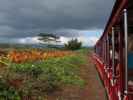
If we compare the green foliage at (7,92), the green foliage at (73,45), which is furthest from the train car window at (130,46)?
the green foliage at (73,45)

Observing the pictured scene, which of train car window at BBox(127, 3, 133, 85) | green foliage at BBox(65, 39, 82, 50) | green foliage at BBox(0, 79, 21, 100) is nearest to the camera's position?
train car window at BBox(127, 3, 133, 85)

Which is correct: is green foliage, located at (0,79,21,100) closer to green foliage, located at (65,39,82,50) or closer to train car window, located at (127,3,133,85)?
train car window, located at (127,3,133,85)

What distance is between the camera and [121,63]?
6371 millimetres

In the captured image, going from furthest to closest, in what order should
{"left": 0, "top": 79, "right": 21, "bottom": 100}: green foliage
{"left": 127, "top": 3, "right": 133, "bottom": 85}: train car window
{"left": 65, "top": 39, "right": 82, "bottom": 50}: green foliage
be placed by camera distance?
{"left": 65, "top": 39, "right": 82, "bottom": 50}: green foliage, {"left": 0, "top": 79, "right": 21, "bottom": 100}: green foliage, {"left": 127, "top": 3, "right": 133, "bottom": 85}: train car window

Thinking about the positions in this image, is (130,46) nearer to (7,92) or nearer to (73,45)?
(7,92)

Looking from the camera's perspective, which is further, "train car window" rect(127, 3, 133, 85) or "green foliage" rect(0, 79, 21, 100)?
"green foliage" rect(0, 79, 21, 100)

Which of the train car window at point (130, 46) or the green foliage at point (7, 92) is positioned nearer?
the train car window at point (130, 46)

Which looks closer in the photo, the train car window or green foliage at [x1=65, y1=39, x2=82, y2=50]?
the train car window

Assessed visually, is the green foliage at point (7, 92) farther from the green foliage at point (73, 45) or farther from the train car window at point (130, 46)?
the green foliage at point (73, 45)

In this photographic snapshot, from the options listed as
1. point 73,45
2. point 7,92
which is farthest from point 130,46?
point 73,45

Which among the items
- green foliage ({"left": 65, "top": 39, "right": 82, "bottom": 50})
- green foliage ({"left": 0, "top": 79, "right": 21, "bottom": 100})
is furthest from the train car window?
green foliage ({"left": 65, "top": 39, "right": 82, "bottom": 50})

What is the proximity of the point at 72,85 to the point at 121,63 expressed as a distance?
1091 centimetres

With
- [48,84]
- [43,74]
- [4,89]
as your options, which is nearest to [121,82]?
[4,89]

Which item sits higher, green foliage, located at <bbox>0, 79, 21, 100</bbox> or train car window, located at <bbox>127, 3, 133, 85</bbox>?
train car window, located at <bbox>127, 3, 133, 85</bbox>
